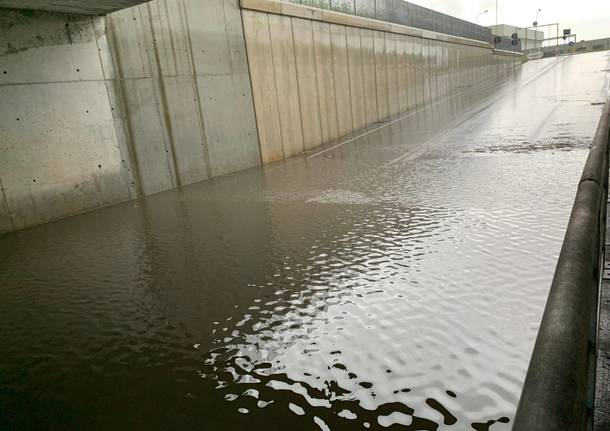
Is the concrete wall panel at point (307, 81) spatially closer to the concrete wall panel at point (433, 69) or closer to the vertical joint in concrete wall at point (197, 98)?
the vertical joint in concrete wall at point (197, 98)

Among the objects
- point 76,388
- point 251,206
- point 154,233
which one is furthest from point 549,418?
point 251,206

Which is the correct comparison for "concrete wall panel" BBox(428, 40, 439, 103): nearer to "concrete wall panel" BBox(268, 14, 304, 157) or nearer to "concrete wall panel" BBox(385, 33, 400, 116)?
"concrete wall panel" BBox(385, 33, 400, 116)

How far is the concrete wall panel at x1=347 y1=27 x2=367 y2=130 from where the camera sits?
15508 mm

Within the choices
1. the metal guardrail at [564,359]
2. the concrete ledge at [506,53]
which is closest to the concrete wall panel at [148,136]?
the metal guardrail at [564,359]

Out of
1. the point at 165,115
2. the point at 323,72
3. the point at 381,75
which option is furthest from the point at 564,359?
the point at 381,75

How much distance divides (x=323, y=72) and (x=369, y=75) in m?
3.93

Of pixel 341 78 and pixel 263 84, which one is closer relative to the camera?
pixel 263 84

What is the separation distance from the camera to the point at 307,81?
41.9 ft

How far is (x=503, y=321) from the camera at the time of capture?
8.63 ft

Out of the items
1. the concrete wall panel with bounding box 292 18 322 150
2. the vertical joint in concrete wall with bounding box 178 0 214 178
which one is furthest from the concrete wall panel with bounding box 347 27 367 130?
the vertical joint in concrete wall with bounding box 178 0 214 178

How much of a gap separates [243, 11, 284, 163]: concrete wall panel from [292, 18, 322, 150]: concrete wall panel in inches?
53.9

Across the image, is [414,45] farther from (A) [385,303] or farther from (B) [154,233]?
(A) [385,303]

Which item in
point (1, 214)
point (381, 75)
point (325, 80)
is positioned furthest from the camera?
point (381, 75)

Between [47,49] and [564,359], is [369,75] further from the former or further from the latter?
[564,359]
